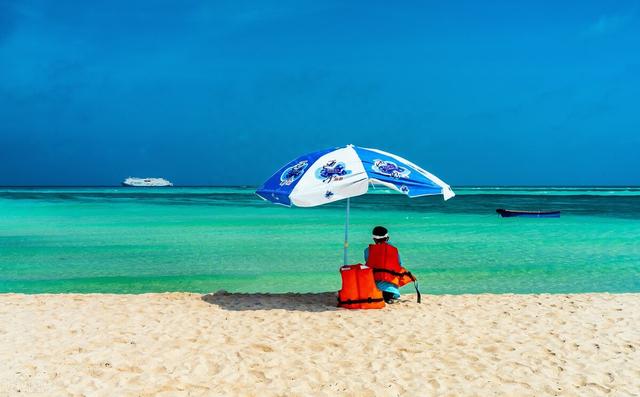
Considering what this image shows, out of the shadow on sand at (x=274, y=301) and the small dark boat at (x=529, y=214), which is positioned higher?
the small dark boat at (x=529, y=214)

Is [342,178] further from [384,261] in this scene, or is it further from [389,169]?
[384,261]

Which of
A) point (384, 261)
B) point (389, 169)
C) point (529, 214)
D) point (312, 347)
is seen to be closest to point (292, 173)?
point (389, 169)

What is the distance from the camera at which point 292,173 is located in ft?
26.5

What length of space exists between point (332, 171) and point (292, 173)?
0.75 meters

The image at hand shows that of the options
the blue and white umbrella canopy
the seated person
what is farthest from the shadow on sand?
the blue and white umbrella canopy

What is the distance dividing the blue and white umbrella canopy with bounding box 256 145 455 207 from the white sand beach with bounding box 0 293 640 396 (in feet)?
6.22

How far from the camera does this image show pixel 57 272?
13914 millimetres

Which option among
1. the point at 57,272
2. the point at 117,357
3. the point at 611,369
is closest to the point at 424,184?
the point at 611,369

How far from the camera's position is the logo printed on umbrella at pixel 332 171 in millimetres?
7555

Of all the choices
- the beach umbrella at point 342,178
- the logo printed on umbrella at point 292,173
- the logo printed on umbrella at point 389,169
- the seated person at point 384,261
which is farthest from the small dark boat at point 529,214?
the logo printed on umbrella at point 292,173

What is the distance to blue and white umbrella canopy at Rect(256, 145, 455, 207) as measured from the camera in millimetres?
7383

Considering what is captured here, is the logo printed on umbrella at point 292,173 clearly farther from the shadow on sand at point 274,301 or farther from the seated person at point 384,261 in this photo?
the shadow on sand at point 274,301

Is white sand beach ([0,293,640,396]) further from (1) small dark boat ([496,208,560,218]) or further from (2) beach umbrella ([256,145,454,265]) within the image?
(1) small dark boat ([496,208,560,218])

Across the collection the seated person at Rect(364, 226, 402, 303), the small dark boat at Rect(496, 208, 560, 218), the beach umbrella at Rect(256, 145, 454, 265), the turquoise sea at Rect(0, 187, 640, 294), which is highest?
the beach umbrella at Rect(256, 145, 454, 265)
